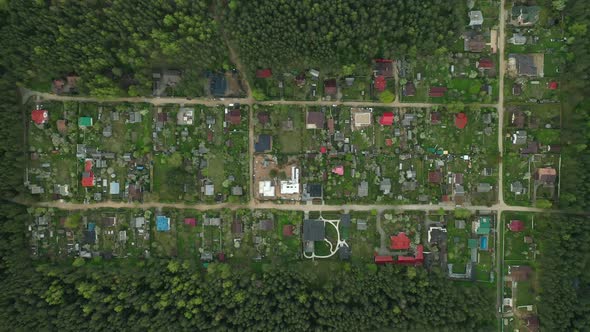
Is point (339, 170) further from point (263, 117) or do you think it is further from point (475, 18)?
point (475, 18)

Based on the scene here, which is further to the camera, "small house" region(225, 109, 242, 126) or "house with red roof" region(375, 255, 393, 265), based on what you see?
"small house" region(225, 109, 242, 126)

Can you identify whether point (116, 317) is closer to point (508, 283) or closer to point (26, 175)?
point (26, 175)

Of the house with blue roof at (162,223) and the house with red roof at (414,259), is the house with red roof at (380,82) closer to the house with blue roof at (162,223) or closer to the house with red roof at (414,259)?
the house with red roof at (414,259)

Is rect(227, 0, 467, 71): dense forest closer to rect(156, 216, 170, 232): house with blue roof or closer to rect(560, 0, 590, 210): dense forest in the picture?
rect(560, 0, 590, 210): dense forest

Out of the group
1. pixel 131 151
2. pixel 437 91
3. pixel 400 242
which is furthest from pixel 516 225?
pixel 131 151

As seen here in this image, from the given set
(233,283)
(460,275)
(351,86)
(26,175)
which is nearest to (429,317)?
(460,275)

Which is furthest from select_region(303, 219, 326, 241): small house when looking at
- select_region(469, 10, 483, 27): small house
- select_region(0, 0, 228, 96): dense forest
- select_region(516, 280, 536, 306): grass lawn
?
select_region(469, 10, 483, 27): small house
